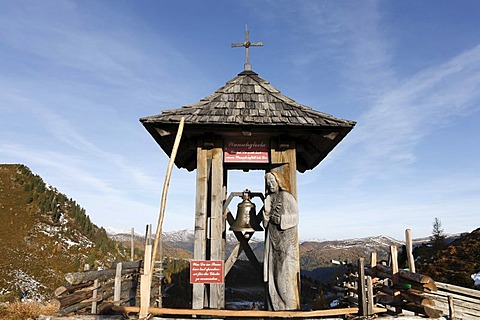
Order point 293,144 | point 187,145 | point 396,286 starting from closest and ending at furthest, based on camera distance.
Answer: point 396,286 < point 293,144 < point 187,145

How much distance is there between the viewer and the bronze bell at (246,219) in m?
6.87

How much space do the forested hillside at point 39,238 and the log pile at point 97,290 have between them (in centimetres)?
787

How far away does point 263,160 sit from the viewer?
685 cm

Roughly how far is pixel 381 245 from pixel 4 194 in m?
53.6

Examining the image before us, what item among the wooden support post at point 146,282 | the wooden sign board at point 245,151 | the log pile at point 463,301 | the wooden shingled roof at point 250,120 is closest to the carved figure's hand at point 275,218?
the wooden sign board at point 245,151

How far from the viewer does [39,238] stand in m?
22.3

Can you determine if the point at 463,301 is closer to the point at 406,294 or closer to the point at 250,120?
the point at 406,294

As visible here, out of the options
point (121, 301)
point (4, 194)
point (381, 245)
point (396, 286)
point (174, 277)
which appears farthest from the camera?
point (381, 245)

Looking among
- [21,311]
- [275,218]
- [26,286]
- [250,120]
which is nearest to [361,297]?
[275,218]

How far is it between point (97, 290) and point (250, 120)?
242 inches

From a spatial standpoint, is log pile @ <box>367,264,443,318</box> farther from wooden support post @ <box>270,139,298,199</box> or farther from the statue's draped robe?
wooden support post @ <box>270,139,298,199</box>

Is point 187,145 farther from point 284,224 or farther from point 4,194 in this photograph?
point 4,194

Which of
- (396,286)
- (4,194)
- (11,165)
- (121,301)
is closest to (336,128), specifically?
(396,286)

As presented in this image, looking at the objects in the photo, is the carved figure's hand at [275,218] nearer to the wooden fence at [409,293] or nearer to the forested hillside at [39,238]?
the wooden fence at [409,293]
